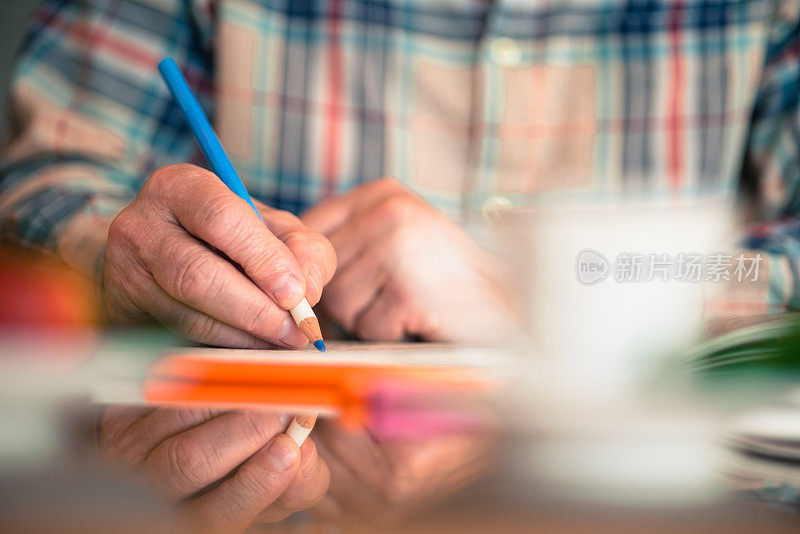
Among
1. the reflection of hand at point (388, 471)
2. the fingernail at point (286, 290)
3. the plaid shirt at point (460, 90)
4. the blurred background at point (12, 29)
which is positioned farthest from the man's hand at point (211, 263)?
the blurred background at point (12, 29)

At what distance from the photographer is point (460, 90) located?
550 mm

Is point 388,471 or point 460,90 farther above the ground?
point 460,90

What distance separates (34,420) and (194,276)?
0.11 m

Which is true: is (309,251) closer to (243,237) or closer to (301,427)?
(243,237)

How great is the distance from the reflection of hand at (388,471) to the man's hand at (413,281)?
175 millimetres

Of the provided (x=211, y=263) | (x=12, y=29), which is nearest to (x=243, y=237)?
(x=211, y=263)

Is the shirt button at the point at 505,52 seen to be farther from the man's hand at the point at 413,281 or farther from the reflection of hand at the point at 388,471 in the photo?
the reflection of hand at the point at 388,471

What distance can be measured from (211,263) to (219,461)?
0.14 metres

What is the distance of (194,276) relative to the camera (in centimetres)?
A: 23

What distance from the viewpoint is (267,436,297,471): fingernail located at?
102 mm

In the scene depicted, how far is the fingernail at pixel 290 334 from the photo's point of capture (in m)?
0.23

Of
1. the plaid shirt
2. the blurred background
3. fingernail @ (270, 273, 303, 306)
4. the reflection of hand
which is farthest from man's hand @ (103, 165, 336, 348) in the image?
the blurred background

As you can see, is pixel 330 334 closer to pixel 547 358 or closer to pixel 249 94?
pixel 547 358

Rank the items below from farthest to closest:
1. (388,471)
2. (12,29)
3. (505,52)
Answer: (12,29)
(505,52)
(388,471)
